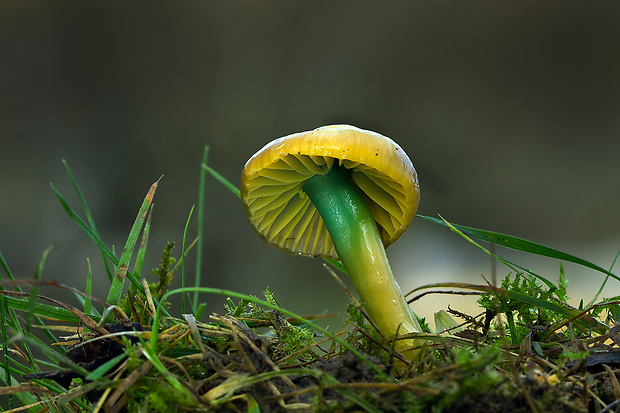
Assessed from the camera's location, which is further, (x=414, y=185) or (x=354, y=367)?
(x=414, y=185)

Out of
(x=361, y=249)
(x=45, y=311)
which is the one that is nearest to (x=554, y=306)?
(x=361, y=249)

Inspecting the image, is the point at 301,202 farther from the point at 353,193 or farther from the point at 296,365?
the point at 296,365

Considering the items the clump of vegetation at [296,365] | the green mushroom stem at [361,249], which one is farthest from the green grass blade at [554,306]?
the green mushroom stem at [361,249]

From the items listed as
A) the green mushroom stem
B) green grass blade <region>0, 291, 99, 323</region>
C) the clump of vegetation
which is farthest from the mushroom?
green grass blade <region>0, 291, 99, 323</region>

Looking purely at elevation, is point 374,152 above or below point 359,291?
above

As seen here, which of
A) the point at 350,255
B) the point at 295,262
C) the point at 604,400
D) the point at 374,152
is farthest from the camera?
the point at 295,262

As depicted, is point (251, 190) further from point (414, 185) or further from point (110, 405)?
point (110, 405)

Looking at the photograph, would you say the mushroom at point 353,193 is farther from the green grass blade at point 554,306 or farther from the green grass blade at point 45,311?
the green grass blade at point 45,311

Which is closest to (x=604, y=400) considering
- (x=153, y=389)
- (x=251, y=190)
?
(x=153, y=389)
